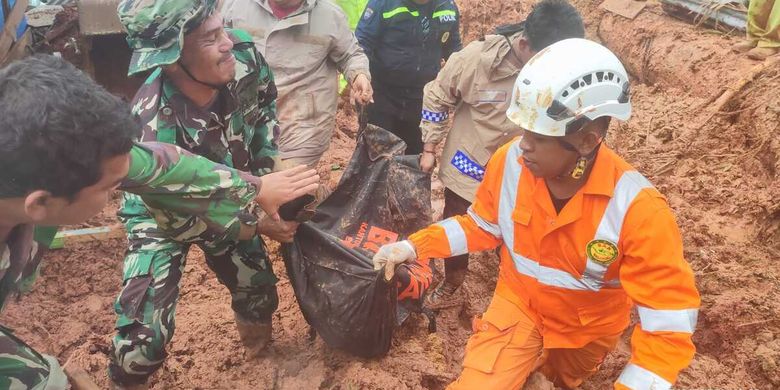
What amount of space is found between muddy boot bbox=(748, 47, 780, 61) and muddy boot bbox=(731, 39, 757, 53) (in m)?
0.22

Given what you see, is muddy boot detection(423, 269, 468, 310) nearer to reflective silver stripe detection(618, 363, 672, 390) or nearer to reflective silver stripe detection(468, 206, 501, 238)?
reflective silver stripe detection(468, 206, 501, 238)

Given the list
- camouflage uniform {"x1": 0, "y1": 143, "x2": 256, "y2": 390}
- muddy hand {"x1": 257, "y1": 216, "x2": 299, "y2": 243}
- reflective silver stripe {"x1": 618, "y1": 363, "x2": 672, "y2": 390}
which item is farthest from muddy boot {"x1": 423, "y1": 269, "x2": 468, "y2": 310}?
reflective silver stripe {"x1": 618, "y1": 363, "x2": 672, "y2": 390}

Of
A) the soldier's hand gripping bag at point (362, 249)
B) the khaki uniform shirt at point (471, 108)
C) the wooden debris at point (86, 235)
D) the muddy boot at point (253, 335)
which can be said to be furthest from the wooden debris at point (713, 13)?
the wooden debris at point (86, 235)

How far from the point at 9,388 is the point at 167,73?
1.39 metres

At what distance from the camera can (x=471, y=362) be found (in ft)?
9.34

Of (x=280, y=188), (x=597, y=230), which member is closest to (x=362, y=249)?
(x=280, y=188)

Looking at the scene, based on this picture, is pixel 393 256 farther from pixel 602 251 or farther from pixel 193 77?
pixel 193 77

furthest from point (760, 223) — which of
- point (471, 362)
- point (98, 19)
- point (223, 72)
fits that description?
point (98, 19)

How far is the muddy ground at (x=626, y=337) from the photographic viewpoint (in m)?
3.45

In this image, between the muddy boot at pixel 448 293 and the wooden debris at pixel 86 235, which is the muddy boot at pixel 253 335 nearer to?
the muddy boot at pixel 448 293

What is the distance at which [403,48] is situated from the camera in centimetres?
477

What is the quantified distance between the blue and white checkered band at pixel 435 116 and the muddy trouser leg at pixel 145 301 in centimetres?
176

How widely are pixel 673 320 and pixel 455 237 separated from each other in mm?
962

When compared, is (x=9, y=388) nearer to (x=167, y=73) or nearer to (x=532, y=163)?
(x=167, y=73)
